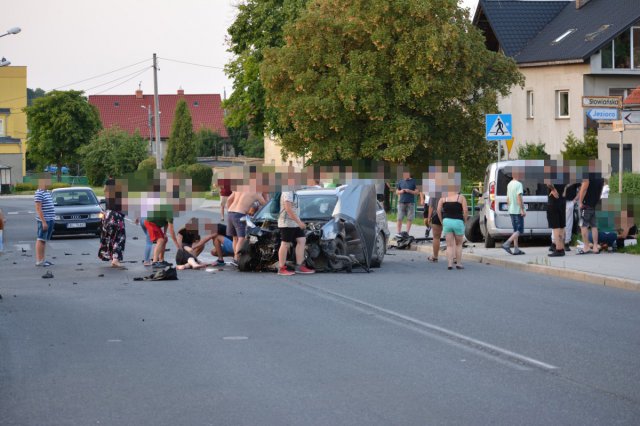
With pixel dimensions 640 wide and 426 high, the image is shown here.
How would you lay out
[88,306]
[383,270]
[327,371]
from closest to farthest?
[327,371] < [88,306] < [383,270]

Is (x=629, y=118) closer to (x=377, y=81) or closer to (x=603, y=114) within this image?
(x=603, y=114)

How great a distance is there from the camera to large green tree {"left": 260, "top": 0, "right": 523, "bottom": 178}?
4062 cm

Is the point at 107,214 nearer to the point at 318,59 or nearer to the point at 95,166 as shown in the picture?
the point at 318,59

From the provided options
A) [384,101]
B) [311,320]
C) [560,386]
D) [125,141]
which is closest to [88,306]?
[311,320]

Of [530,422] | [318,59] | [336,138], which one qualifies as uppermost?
[318,59]

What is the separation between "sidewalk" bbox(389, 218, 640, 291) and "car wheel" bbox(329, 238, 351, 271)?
3.11 metres

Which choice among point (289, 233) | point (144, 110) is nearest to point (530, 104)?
point (289, 233)

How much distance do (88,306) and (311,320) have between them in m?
3.35

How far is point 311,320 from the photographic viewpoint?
12547 mm

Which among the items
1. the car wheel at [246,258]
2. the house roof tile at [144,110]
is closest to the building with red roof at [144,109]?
the house roof tile at [144,110]

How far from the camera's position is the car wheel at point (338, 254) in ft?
61.9

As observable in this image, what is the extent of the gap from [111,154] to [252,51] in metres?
35.9

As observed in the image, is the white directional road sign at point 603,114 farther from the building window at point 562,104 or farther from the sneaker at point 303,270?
the building window at point 562,104

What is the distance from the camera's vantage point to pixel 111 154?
88938 mm
